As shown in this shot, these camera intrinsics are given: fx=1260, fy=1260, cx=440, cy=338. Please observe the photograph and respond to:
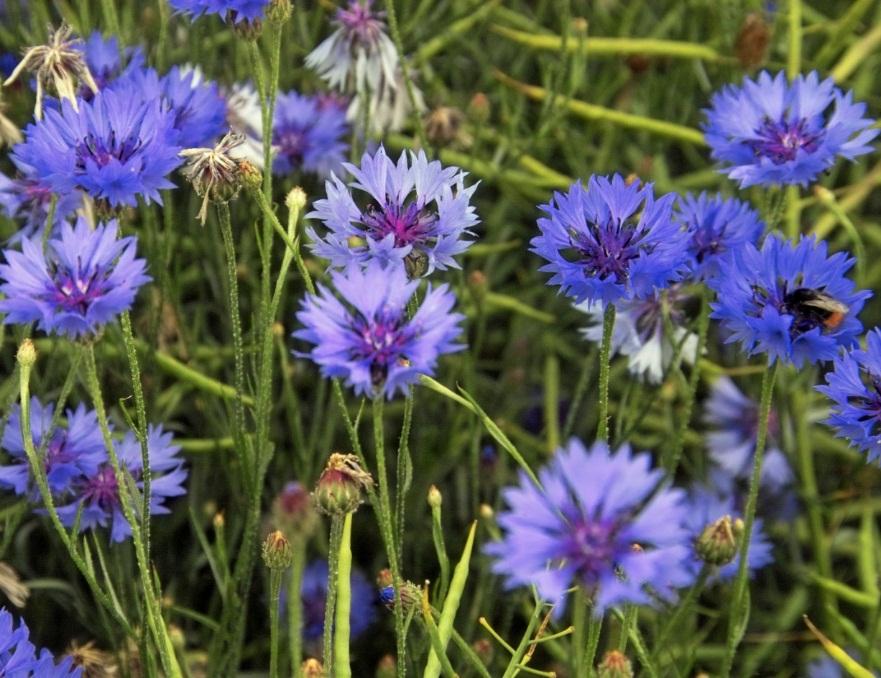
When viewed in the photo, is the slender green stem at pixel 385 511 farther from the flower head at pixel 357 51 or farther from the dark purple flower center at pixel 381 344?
the flower head at pixel 357 51

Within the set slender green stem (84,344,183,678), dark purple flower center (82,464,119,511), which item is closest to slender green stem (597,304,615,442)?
slender green stem (84,344,183,678)

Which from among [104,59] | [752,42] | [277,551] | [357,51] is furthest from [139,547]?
[752,42]

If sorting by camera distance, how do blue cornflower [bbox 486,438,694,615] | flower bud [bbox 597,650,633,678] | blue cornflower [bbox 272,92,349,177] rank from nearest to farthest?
1. blue cornflower [bbox 486,438,694,615]
2. flower bud [bbox 597,650,633,678]
3. blue cornflower [bbox 272,92,349,177]

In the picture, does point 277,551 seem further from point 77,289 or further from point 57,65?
point 57,65

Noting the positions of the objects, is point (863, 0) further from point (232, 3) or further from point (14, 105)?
point (14, 105)

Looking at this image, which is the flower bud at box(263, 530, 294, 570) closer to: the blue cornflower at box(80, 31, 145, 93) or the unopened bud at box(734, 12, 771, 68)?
the blue cornflower at box(80, 31, 145, 93)

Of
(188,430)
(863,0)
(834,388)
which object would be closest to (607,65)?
(863,0)
